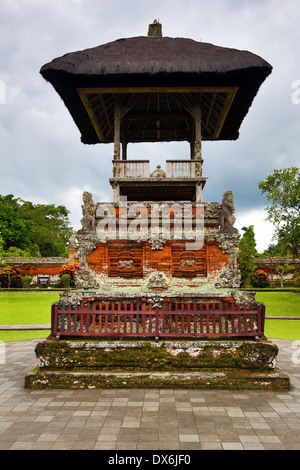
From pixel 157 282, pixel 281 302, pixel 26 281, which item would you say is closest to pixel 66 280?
pixel 26 281

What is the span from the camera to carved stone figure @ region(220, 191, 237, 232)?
6.76 metres

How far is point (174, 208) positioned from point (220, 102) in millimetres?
3619

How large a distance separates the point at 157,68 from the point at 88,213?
3.31 meters

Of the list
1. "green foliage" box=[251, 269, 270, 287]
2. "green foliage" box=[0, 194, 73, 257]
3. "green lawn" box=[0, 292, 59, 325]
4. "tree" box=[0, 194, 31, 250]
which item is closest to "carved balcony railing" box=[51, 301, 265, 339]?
"green lawn" box=[0, 292, 59, 325]

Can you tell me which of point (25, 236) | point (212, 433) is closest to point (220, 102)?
point (212, 433)

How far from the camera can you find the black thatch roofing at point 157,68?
6.60 meters

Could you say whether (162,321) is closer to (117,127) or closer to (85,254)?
(85,254)

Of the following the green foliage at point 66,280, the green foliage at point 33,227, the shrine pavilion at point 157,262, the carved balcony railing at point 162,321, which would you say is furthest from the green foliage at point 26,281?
the carved balcony railing at point 162,321

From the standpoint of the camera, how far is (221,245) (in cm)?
670

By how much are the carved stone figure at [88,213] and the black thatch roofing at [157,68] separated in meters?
2.45

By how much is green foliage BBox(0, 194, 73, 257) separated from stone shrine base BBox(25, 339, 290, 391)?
2906cm

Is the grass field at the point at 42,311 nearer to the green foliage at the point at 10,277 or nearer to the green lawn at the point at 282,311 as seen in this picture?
the green lawn at the point at 282,311

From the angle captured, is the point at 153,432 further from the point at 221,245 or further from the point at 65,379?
the point at 221,245

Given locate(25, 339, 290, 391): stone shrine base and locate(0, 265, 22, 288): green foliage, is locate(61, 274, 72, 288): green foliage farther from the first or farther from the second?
locate(25, 339, 290, 391): stone shrine base
